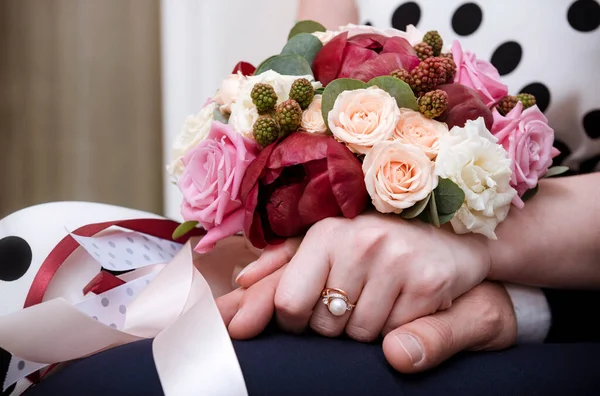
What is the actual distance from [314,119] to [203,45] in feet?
2.81

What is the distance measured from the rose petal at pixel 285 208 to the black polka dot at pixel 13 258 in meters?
0.32

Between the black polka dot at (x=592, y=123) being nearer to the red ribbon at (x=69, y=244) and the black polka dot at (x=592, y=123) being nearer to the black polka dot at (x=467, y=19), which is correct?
the black polka dot at (x=467, y=19)

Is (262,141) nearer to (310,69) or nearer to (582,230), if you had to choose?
(310,69)

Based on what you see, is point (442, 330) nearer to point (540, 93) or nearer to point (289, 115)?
point (289, 115)

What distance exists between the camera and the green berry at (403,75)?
61cm

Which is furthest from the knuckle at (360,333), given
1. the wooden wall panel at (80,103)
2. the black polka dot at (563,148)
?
the wooden wall panel at (80,103)

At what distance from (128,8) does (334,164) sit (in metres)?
0.98

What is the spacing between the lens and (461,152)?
21.6 inches

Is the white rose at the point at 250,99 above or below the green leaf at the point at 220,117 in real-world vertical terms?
above

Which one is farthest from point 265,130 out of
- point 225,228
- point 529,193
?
point 529,193

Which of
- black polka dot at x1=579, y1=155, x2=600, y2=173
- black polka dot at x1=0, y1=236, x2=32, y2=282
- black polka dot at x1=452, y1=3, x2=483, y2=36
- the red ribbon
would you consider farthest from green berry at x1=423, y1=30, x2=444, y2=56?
black polka dot at x1=0, y1=236, x2=32, y2=282

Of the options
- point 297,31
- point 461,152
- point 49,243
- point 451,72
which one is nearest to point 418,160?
point 461,152

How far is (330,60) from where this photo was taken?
0.69 meters

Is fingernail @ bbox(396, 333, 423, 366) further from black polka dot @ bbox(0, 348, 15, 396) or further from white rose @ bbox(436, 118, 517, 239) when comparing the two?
black polka dot @ bbox(0, 348, 15, 396)
